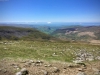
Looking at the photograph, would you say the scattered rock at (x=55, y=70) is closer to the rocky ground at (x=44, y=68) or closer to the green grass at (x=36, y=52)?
the rocky ground at (x=44, y=68)

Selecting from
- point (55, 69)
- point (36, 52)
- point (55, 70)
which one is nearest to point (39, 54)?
point (36, 52)

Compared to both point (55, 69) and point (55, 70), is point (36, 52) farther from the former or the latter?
point (55, 70)

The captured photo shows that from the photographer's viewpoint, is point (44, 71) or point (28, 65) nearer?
point (44, 71)

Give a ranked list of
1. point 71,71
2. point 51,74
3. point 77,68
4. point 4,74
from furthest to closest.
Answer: point 77,68
point 71,71
point 51,74
point 4,74

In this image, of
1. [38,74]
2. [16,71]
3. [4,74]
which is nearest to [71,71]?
[38,74]

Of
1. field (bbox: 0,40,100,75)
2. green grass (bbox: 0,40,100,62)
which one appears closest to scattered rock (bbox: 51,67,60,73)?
field (bbox: 0,40,100,75)

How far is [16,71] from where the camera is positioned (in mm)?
13156

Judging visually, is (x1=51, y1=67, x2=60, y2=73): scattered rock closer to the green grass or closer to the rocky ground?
the rocky ground

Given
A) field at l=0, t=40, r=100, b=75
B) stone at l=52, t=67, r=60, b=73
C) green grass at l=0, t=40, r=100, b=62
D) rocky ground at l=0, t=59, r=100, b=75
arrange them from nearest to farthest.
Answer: rocky ground at l=0, t=59, r=100, b=75 → stone at l=52, t=67, r=60, b=73 → field at l=0, t=40, r=100, b=75 → green grass at l=0, t=40, r=100, b=62

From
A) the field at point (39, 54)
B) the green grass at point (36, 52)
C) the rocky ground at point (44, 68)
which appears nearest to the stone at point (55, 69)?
the rocky ground at point (44, 68)

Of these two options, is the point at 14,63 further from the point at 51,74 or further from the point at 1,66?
the point at 51,74

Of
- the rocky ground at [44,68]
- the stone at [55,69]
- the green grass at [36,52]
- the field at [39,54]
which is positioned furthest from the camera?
the green grass at [36,52]

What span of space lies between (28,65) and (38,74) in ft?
7.50

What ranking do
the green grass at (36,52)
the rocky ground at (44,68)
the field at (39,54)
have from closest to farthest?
the rocky ground at (44,68), the field at (39,54), the green grass at (36,52)
